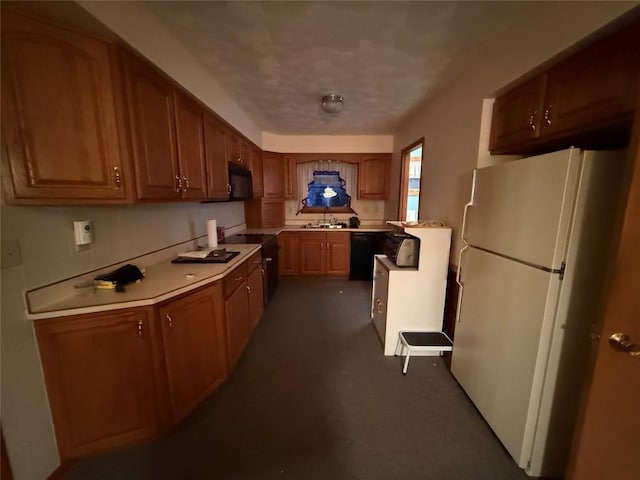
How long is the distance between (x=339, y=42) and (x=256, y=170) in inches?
99.9

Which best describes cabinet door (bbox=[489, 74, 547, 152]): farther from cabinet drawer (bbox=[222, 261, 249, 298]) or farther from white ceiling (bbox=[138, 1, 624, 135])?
cabinet drawer (bbox=[222, 261, 249, 298])

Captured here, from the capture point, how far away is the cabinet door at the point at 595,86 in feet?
3.58

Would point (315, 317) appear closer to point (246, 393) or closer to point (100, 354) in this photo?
point (246, 393)

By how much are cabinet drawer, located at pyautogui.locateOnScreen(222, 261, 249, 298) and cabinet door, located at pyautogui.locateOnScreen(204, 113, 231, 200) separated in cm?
73

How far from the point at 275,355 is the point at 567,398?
204 cm

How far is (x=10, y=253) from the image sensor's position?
3.80 feet

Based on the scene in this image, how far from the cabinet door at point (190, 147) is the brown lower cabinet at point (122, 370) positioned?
86 centimetres

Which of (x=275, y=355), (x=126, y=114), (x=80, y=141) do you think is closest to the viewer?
(x=80, y=141)

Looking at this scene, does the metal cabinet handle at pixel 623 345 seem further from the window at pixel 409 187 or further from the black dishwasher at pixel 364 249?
the black dishwasher at pixel 364 249

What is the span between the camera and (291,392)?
1.98 metres

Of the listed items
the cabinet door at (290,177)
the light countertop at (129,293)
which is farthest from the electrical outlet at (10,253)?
the cabinet door at (290,177)

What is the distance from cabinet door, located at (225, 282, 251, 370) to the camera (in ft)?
6.91

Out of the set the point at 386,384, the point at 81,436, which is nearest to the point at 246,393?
the point at 81,436

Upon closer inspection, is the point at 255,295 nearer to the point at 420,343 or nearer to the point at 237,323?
the point at 237,323
